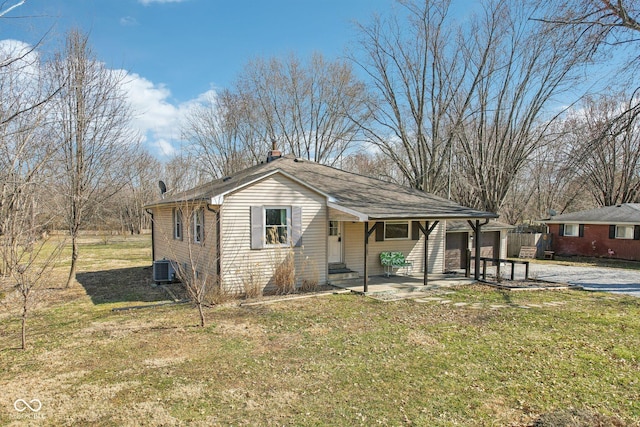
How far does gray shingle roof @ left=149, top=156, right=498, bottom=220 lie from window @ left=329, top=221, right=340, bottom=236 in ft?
3.16

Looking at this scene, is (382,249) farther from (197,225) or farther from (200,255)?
(197,225)

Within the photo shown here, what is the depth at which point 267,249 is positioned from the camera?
34.8ft

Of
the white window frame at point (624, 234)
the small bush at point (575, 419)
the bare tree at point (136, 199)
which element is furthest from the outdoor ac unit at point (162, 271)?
the bare tree at point (136, 199)

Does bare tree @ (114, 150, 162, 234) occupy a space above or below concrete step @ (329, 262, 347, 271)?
above

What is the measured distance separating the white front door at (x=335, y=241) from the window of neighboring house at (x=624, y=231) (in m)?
17.6

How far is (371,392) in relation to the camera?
→ 185 inches

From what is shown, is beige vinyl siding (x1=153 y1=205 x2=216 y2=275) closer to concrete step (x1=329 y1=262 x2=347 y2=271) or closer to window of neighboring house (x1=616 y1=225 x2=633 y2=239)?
concrete step (x1=329 y1=262 x2=347 y2=271)

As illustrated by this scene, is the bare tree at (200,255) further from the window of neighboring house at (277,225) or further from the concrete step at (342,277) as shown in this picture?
the concrete step at (342,277)

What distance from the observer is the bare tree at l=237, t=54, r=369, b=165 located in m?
27.7

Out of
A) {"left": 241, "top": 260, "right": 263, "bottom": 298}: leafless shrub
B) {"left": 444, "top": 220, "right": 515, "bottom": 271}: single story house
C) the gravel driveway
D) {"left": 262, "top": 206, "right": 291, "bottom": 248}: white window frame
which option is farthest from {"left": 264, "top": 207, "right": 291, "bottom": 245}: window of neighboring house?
the gravel driveway

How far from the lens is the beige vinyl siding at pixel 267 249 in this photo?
397 inches

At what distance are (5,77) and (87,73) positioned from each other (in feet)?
20.4

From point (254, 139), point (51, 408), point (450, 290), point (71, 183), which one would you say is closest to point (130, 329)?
point (51, 408)

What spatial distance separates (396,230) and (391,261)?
1.26 metres
